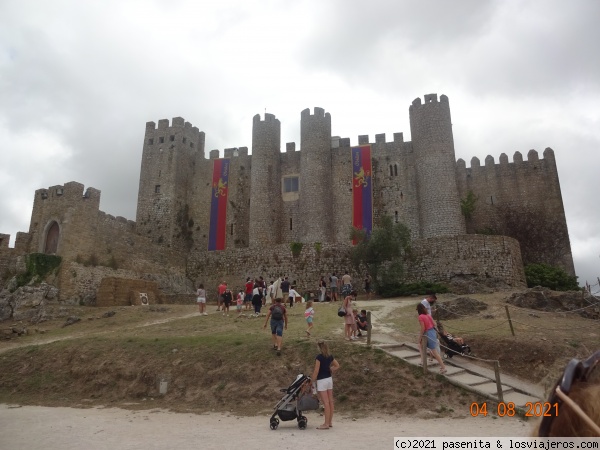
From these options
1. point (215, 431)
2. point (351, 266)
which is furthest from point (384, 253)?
point (215, 431)

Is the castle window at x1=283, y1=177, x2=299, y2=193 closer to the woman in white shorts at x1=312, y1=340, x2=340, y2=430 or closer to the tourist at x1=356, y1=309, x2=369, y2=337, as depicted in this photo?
the tourist at x1=356, y1=309, x2=369, y2=337

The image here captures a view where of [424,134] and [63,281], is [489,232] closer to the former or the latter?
[424,134]

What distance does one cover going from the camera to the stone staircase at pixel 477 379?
31.3ft

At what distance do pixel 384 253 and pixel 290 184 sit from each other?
15856 mm

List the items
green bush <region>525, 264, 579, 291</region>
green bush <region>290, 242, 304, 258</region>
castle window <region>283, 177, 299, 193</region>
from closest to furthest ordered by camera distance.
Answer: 1. green bush <region>525, 264, 579, 291</region>
2. green bush <region>290, 242, 304, 258</region>
3. castle window <region>283, 177, 299, 193</region>

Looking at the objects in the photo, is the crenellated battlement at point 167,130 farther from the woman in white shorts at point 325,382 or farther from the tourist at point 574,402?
the tourist at point 574,402

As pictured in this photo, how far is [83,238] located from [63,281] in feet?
10.4

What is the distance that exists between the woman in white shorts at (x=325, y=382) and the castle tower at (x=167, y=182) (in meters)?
31.7

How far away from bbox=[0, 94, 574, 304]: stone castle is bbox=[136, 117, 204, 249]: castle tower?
0.10 m

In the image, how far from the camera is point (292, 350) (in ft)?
40.3

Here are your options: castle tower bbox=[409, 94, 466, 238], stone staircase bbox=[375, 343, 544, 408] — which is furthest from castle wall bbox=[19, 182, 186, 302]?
castle tower bbox=[409, 94, 466, 238]

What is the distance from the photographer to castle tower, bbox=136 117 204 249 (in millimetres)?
38656

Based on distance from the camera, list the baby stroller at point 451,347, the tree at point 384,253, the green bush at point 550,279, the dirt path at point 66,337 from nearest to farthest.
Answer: the baby stroller at point 451,347 < the dirt path at point 66,337 < the tree at point 384,253 < the green bush at point 550,279

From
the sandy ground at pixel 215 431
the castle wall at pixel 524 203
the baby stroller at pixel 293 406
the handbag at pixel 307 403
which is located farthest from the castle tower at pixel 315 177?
the handbag at pixel 307 403
